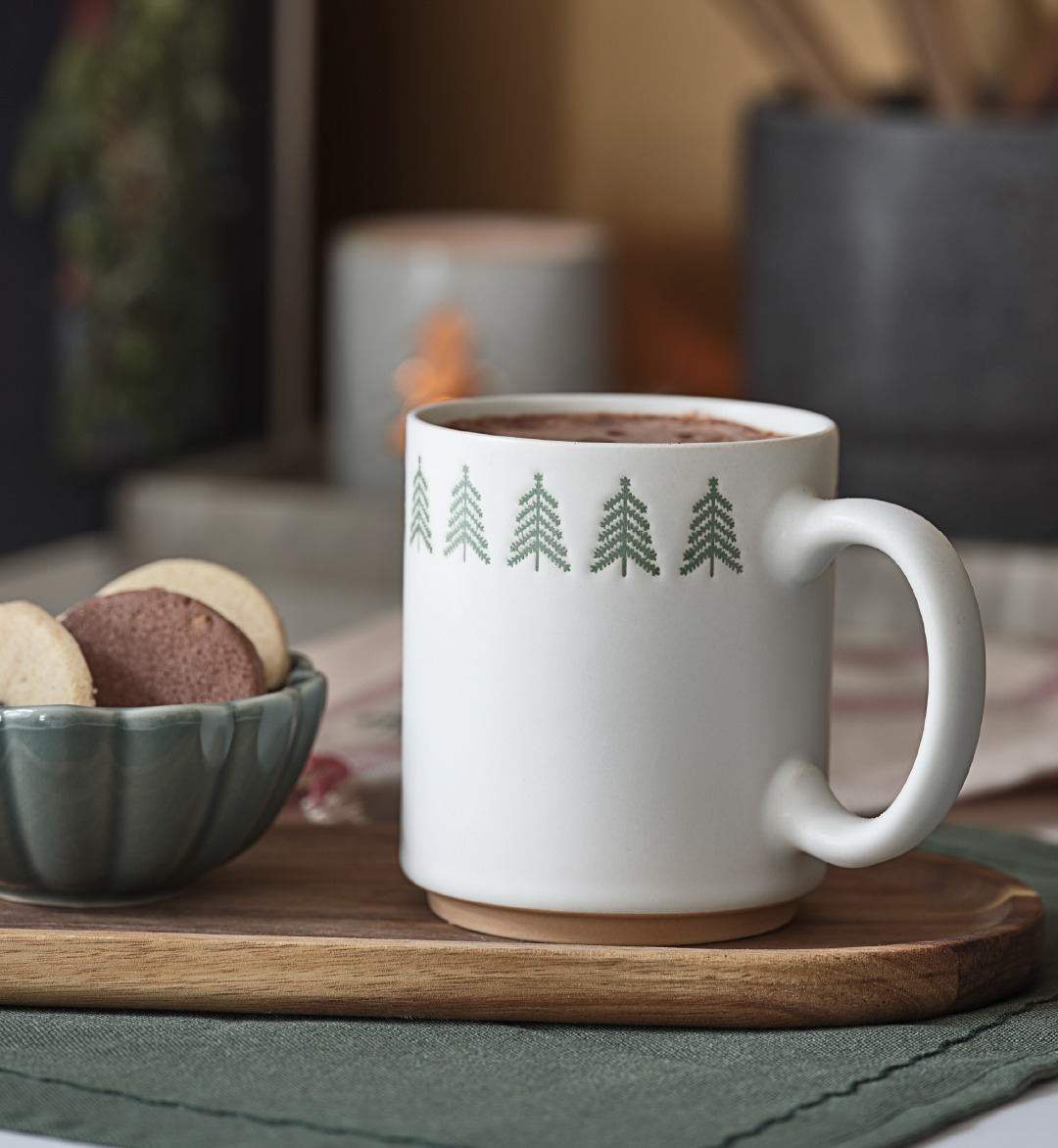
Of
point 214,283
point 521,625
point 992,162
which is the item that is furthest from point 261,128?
point 521,625

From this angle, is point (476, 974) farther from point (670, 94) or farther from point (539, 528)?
point (670, 94)

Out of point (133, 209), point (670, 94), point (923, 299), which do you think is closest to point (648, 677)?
point (923, 299)

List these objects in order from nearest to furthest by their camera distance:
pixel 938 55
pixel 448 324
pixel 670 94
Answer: pixel 938 55
pixel 448 324
pixel 670 94

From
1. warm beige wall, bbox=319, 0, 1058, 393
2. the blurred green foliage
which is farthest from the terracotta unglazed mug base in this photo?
warm beige wall, bbox=319, 0, 1058, 393

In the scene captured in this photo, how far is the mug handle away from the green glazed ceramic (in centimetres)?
11

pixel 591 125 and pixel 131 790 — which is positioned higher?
pixel 591 125

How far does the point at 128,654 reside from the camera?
382 mm

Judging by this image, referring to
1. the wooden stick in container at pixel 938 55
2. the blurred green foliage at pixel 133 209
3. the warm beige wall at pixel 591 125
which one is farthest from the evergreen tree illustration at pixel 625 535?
the warm beige wall at pixel 591 125

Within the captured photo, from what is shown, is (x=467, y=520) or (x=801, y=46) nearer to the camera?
(x=467, y=520)

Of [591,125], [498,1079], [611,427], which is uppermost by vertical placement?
[591,125]

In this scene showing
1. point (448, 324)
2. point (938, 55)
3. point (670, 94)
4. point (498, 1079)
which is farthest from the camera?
point (670, 94)

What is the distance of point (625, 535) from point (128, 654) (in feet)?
0.36

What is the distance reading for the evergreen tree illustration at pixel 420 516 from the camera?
0.37 meters

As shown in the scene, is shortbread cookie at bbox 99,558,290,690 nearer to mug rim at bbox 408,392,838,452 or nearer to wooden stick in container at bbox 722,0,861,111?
mug rim at bbox 408,392,838,452
